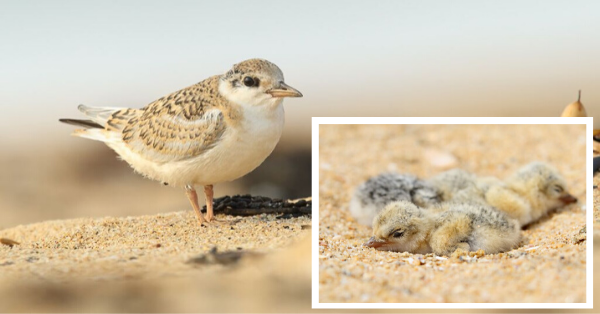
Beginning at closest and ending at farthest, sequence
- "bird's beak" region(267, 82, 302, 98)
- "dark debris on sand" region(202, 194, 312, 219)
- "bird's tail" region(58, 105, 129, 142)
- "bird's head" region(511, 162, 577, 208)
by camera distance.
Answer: "bird's beak" region(267, 82, 302, 98), "bird's tail" region(58, 105, 129, 142), "dark debris on sand" region(202, 194, 312, 219), "bird's head" region(511, 162, 577, 208)

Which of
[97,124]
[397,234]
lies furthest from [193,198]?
[397,234]

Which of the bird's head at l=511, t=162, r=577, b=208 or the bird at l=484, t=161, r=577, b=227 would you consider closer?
the bird at l=484, t=161, r=577, b=227

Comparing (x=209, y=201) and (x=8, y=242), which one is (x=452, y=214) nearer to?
(x=209, y=201)

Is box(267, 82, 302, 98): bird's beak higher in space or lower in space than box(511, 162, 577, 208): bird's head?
higher

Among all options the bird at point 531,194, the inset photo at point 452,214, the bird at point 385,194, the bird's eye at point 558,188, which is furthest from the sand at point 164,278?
the bird's eye at point 558,188

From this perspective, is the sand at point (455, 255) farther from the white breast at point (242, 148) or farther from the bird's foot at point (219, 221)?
the white breast at point (242, 148)

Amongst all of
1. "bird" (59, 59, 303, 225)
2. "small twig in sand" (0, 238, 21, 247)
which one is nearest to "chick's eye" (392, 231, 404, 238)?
"bird" (59, 59, 303, 225)

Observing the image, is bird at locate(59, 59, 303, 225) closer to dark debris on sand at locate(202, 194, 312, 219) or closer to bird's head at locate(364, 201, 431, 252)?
→ dark debris on sand at locate(202, 194, 312, 219)

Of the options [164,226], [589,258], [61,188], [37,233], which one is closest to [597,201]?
[589,258]
